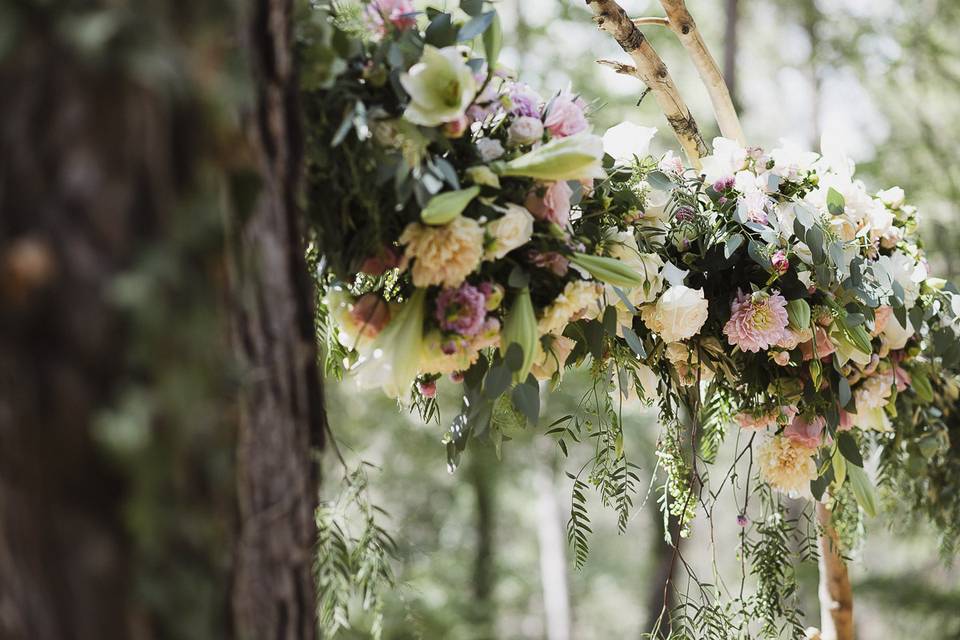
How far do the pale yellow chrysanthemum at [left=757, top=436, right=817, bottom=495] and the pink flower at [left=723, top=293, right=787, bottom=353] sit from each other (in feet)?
0.91

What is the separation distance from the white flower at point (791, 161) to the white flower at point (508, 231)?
2.10 ft

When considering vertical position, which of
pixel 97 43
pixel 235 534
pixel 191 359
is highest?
pixel 97 43

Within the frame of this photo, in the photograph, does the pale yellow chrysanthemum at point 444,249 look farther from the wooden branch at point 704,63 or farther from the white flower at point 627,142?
the wooden branch at point 704,63

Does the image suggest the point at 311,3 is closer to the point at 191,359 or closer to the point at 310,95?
the point at 310,95

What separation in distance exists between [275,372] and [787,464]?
1062 mm

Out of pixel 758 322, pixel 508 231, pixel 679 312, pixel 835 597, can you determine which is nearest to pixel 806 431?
pixel 758 322

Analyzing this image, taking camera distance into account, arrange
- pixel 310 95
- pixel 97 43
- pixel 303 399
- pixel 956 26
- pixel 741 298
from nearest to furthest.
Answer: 1. pixel 97 43
2. pixel 303 399
3. pixel 310 95
4. pixel 741 298
5. pixel 956 26

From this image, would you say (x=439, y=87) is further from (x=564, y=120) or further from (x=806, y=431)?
(x=806, y=431)

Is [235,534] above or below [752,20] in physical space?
above

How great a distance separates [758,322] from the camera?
1198 millimetres

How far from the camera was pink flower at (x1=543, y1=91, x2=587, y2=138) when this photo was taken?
978mm

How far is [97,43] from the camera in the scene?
0.47 metres

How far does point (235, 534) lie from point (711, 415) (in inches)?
42.6

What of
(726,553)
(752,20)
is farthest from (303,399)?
(726,553)
